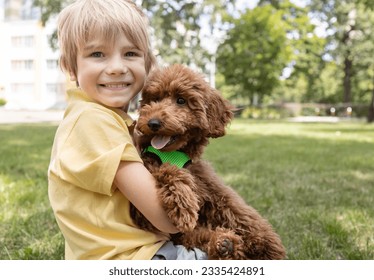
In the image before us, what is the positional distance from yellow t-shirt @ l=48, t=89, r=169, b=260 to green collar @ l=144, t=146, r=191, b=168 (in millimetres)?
94

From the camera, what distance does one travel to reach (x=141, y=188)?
1.46 m

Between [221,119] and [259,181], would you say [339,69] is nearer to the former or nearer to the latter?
[259,181]

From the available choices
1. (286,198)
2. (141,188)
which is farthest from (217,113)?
(286,198)

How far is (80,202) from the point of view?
4.95 ft

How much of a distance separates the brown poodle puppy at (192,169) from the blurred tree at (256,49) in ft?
64.5

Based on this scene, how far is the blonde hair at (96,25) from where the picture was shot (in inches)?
61.5

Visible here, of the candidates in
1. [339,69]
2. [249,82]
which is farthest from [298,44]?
[339,69]

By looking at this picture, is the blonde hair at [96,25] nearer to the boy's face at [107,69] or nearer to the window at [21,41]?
the boy's face at [107,69]

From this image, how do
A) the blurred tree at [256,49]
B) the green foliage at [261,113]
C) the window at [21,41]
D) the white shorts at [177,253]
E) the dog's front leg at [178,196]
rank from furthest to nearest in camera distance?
the green foliage at [261,113], the blurred tree at [256,49], the window at [21,41], the white shorts at [177,253], the dog's front leg at [178,196]

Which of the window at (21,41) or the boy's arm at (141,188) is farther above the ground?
the window at (21,41)

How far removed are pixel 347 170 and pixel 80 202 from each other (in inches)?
169

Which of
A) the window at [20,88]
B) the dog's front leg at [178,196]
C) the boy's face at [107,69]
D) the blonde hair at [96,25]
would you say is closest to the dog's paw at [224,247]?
the dog's front leg at [178,196]

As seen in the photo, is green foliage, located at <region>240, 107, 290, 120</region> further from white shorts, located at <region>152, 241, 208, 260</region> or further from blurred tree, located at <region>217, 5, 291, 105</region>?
white shorts, located at <region>152, 241, 208, 260</region>

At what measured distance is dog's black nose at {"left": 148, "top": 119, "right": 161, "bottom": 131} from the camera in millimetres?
1435
